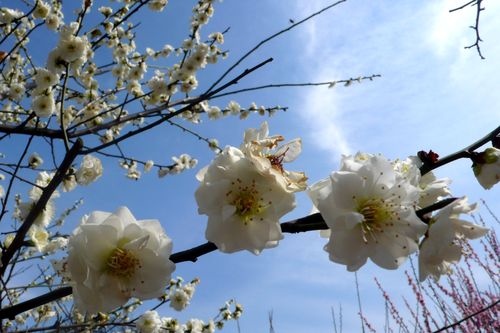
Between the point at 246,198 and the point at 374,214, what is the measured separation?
1.00 ft

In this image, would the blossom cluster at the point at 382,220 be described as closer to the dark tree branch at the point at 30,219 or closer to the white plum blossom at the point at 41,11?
the dark tree branch at the point at 30,219

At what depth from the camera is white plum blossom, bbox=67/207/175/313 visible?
98 cm

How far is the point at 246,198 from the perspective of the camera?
981 millimetres

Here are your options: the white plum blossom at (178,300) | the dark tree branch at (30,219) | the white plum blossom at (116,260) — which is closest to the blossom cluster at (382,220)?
the white plum blossom at (116,260)

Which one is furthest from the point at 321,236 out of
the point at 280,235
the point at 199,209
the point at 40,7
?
the point at 40,7

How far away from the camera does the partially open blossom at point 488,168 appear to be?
119 cm

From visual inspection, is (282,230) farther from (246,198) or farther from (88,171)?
(88,171)

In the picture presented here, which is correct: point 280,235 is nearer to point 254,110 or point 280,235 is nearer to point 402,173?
point 402,173

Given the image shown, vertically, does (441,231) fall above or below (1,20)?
below

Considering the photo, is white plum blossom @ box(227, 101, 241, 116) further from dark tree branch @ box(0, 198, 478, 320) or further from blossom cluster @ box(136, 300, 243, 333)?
dark tree branch @ box(0, 198, 478, 320)

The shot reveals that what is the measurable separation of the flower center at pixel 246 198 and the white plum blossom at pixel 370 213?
0.12 m

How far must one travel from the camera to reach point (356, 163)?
102cm

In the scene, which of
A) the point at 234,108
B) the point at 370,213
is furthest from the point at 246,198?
the point at 234,108

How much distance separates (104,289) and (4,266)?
24.6 inches
